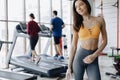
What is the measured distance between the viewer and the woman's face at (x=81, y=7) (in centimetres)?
189

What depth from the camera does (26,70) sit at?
214 inches

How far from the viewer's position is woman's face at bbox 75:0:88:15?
1.89 meters

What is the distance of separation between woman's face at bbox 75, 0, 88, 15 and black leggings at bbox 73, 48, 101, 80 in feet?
1.14

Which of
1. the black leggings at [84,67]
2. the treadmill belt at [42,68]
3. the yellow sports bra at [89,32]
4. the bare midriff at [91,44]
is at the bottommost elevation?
the treadmill belt at [42,68]

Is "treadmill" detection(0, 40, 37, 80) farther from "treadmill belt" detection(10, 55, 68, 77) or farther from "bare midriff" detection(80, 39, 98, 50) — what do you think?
"bare midriff" detection(80, 39, 98, 50)

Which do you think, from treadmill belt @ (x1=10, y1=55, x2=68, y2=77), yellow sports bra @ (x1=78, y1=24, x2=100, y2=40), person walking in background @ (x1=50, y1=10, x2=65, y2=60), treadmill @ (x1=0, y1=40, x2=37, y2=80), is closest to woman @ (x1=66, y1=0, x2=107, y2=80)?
yellow sports bra @ (x1=78, y1=24, x2=100, y2=40)

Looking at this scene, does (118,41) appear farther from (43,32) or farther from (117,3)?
(43,32)

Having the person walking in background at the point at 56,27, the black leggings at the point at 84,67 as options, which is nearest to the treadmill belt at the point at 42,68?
the person walking in background at the point at 56,27

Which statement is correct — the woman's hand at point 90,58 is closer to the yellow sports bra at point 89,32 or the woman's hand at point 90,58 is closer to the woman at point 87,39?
the woman at point 87,39

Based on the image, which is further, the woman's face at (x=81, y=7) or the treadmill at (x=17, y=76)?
the treadmill at (x=17, y=76)

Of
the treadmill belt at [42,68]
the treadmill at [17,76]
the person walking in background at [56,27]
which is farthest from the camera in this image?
the person walking in background at [56,27]

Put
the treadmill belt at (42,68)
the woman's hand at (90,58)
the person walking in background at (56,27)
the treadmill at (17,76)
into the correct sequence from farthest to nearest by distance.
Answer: the person walking in background at (56,27), the treadmill belt at (42,68), the treadmill at (17,76), the woman's hand at (90,58)

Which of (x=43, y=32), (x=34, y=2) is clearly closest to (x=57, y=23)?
(x=43, y=32)

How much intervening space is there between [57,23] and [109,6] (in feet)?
17.9
